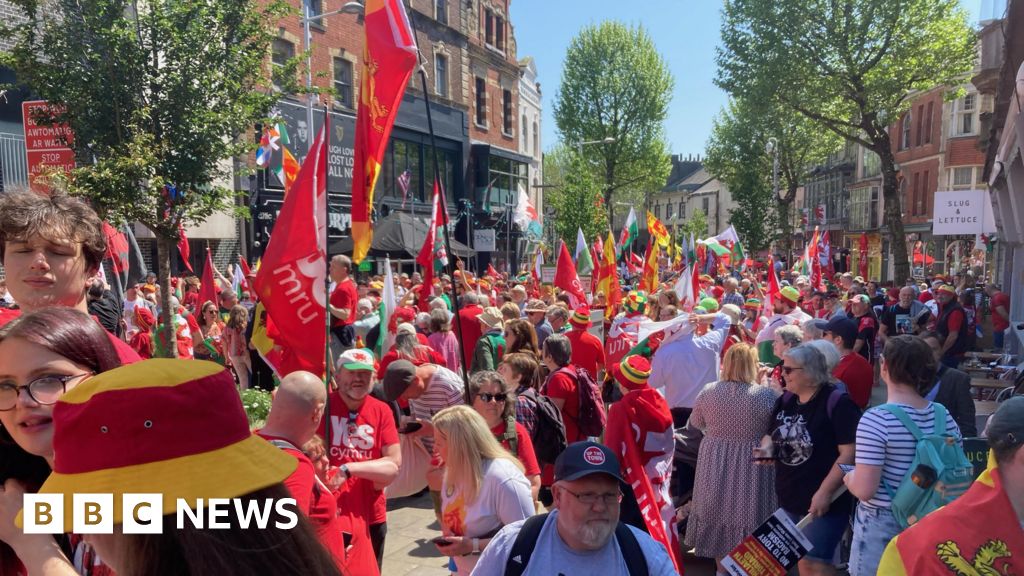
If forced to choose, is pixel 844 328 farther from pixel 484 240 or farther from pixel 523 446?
pixel 484 240

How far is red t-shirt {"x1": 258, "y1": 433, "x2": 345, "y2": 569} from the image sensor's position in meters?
2.50

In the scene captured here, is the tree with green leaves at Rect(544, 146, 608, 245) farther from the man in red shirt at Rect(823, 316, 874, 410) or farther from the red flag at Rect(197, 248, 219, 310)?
the man in red shirt at Rect(823, 316, 874, 410)

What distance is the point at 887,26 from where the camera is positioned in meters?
18.1

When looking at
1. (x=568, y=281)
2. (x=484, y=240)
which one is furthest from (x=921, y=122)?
(x=568, y=281)

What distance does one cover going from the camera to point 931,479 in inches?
125

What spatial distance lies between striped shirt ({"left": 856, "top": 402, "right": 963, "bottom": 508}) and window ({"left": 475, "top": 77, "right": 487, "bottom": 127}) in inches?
1263

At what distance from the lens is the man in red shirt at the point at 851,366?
228 inches

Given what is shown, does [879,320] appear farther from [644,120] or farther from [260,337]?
[644,120]

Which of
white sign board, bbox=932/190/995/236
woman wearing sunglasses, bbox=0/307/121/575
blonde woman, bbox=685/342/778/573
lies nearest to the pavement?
blonde woman, bbox=685/342/778/573

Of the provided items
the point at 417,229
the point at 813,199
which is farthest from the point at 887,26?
the point at 813,199

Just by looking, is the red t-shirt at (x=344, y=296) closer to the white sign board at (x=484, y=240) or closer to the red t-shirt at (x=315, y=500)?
the red t-shirt at (x=315, y=500)

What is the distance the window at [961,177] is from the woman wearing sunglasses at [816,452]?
40.2 metres

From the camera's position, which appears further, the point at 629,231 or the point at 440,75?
the point at 440,75

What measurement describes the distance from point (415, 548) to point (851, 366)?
12.9ft
